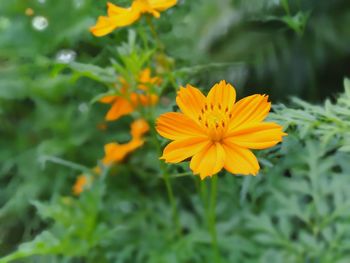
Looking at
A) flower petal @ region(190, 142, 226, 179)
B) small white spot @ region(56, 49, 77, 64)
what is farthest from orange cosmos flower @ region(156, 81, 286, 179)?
small white spot @ region(56, 49, 77, 64)

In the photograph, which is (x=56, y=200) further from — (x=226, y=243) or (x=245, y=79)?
(x=245, y=79)

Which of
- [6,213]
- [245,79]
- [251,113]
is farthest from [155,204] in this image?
[245,79]

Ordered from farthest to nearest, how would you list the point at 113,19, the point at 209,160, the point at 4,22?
the point at 4,22 → the point at 113,19 → the point at 209,160

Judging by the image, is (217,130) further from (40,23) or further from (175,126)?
(40,23)

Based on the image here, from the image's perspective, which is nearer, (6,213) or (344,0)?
(6,213)

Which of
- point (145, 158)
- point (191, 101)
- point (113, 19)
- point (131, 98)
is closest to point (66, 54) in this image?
point (145, 158)

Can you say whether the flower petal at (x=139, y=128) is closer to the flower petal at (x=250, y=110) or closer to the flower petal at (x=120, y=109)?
the flower petal at (x=120, y=109)
